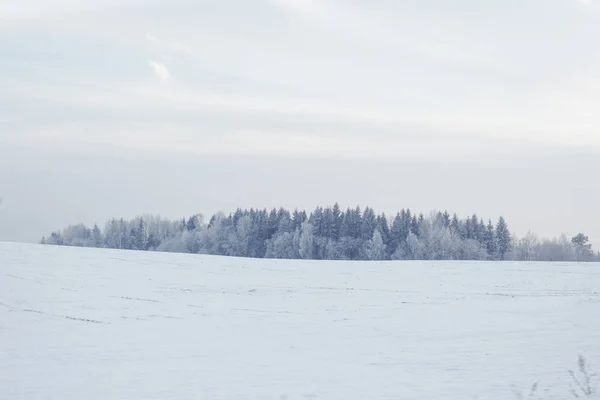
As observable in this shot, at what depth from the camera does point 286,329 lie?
18.0 meters

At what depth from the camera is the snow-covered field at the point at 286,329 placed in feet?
38.5

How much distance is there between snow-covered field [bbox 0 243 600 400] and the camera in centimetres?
1174

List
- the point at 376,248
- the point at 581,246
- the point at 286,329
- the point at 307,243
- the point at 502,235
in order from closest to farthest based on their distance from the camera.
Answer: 1. the point at 286,329
2. the point at 376,248
3. the point at 307,243
4. the point at 502,235
5. the point at 581,246

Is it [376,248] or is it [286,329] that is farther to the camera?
[376,248]

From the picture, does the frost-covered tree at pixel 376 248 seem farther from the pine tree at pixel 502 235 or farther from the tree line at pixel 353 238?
the pine tree at pixel 502 235

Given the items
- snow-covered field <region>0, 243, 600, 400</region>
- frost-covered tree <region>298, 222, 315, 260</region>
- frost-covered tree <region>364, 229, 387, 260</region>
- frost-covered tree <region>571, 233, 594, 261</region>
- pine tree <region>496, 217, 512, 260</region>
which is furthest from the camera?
frost-covered tree <region>571, 233, 594, 261</region>

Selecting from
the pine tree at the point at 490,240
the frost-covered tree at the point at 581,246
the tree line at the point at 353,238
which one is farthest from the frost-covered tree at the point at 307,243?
the frost-covered tree at the point at 581,246

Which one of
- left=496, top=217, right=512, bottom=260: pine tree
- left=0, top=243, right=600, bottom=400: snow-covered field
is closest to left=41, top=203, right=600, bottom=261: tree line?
left=496, top=217, right=512, bottom=260: pine tree

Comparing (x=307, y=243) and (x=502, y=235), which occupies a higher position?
(x=502, y=235)

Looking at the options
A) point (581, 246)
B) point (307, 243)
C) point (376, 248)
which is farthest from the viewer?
point (581, 246)

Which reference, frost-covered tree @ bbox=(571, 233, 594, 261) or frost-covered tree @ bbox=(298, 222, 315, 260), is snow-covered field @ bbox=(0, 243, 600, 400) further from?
frost-covered tree @ bbox=(571, 233, 594, 261)

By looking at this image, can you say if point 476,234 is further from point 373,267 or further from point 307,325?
point 307,325

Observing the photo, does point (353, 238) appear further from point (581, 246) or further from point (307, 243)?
point (581, 246)

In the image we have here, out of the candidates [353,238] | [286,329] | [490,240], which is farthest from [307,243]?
[286,329]
